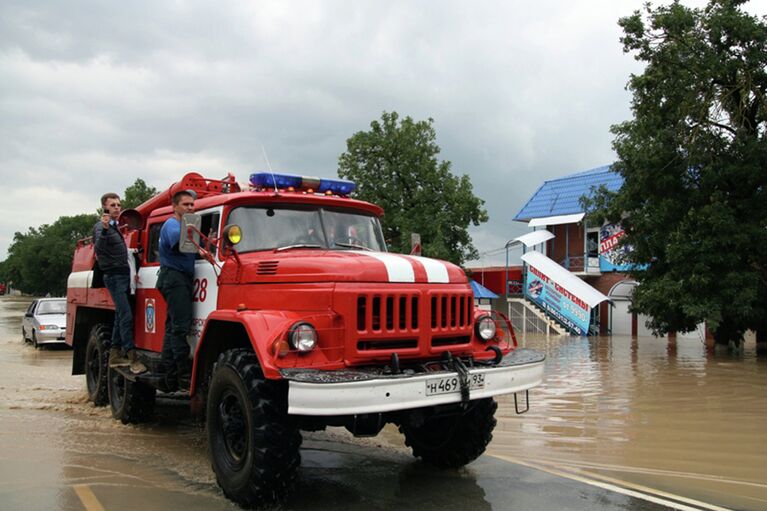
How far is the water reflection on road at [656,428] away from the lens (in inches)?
237

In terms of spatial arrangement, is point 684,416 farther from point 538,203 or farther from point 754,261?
point 538,203

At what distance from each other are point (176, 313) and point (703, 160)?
1631cm

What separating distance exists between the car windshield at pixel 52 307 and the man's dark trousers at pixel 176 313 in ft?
48.6

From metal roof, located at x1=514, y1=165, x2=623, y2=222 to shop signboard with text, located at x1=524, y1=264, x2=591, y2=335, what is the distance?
4.04 m

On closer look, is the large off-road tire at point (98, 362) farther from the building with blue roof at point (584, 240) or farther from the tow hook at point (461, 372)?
the building with blue roof at point (584, 240)

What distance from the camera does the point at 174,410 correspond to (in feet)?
29.7

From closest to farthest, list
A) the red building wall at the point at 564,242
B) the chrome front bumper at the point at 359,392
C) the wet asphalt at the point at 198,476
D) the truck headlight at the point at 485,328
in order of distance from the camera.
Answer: the chrome front bumper at the point at 359,392, the wet asphalt at the point at 198,476, the truck headlight at the point at 485,328, the red building wall at the point at 564,242

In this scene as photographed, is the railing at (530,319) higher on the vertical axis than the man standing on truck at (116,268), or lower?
lower

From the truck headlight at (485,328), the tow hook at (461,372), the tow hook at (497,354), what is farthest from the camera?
the truck headlight at (485,328)

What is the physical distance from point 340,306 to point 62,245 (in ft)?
281

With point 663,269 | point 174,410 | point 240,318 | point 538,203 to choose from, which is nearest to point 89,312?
point 174,410

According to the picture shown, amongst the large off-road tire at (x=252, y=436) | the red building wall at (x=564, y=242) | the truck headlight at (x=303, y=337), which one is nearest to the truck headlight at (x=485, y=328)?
the truck headlight at (x=303, y=337)

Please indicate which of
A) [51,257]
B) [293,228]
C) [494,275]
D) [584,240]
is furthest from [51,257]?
[293,228]

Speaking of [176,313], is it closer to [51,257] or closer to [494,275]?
[494,275]
